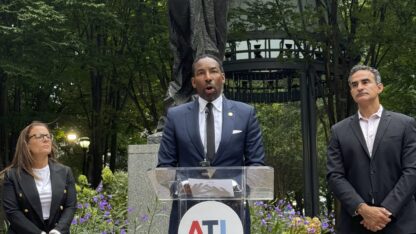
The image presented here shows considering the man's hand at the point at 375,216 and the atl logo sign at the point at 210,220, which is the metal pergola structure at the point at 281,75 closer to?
the man's hand at the point at 375,216

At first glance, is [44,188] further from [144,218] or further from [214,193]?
[214,193]

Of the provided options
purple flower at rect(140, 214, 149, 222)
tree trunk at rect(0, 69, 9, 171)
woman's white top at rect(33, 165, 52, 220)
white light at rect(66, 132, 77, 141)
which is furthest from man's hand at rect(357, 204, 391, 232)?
white light at rect(66, 132, 77, 141)

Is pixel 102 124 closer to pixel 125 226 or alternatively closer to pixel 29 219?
pixel 125 226

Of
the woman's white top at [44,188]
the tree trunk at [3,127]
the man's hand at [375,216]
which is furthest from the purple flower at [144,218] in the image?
the tree trunk at [3,127]

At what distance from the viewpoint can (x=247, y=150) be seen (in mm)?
4109

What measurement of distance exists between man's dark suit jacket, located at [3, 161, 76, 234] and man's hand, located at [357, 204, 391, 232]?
2259 millimetres

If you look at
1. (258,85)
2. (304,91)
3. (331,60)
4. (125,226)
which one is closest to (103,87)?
(258,85)

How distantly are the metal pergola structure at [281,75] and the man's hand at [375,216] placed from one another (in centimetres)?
1325

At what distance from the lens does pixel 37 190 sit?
16.6ft

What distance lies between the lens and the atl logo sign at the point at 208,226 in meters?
3.10

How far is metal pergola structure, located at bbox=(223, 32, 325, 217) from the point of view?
61.1ft

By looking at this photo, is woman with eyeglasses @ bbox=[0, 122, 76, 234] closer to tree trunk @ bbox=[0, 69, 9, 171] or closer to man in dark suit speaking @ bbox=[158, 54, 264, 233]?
man in dark suit speaking @ bbox=[158, 54, 264, 233]

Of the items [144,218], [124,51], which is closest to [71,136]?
[124,51]

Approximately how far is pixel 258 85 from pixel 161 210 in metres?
17.6
